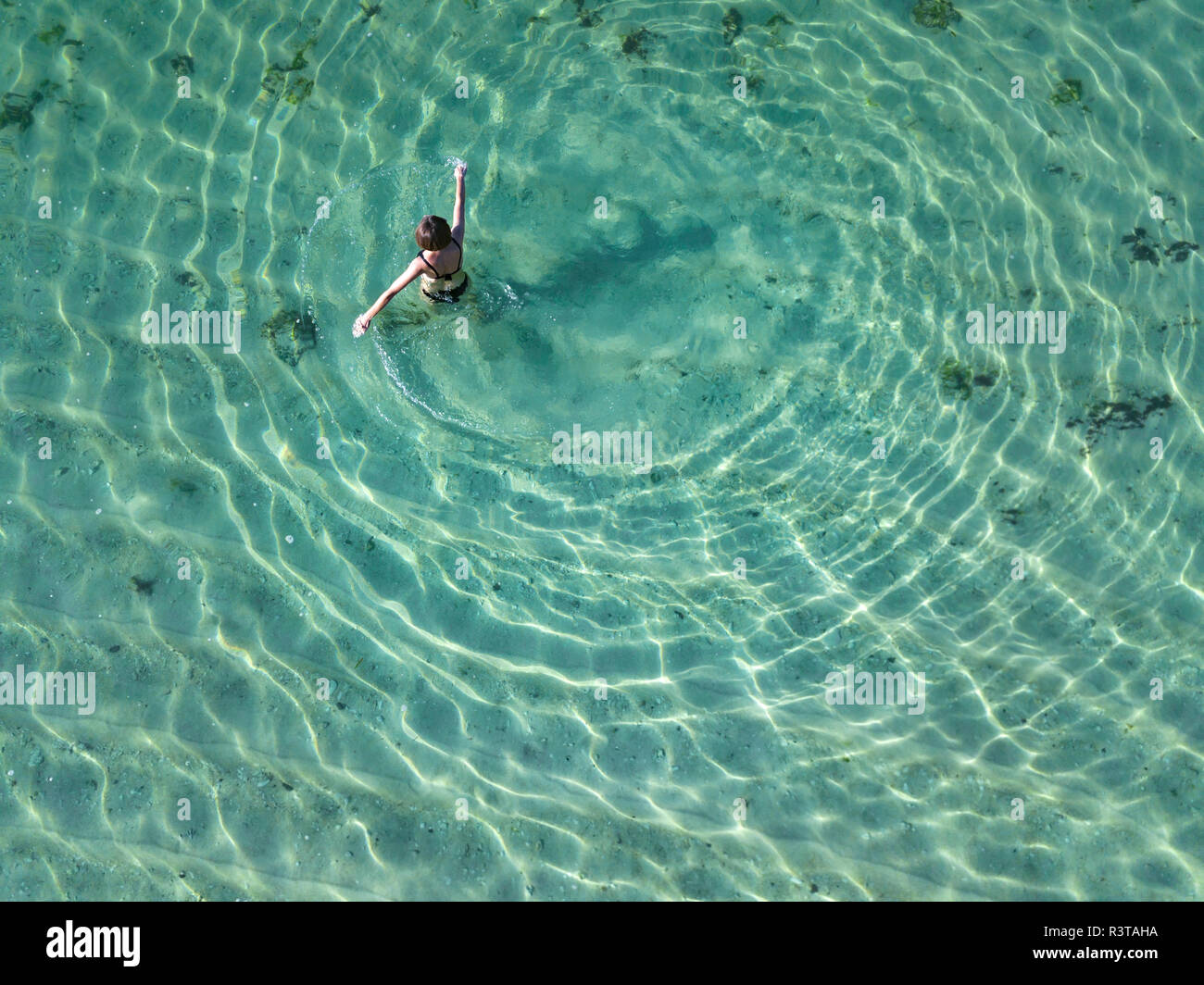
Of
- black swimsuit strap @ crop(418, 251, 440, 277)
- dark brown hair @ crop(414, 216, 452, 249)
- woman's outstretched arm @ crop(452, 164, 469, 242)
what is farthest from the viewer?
woman's outstretched arm @ crop(452, 164, 469, 242)

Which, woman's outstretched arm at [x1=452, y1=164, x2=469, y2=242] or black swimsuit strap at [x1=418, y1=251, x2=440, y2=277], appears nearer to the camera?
black swimsuit strap at [x1=418, y1=251, x2=440, y2=277]

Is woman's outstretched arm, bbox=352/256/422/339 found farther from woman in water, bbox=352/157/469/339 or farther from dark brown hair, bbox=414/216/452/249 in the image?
dark brown hair, bbox=414/216/452/249

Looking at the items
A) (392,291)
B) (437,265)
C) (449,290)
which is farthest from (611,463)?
(392,291)

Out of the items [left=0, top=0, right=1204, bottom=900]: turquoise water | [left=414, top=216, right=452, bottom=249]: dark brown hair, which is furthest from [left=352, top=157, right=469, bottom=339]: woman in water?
[left=0, top=0, right=1204, bottom=900]: turquoise water

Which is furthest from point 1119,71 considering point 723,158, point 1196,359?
point 723,158

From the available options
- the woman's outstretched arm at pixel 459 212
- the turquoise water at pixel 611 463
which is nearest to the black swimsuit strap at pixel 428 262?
the woman's outstretched arm at pixel 459 212

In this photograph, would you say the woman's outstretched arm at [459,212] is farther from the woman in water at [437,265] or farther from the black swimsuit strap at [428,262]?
the black swimsuit strap at [428,262]
